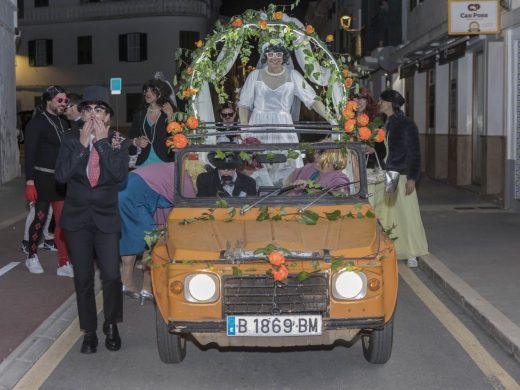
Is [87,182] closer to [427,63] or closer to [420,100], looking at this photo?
[427,63]

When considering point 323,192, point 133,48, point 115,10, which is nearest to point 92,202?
point 323,192

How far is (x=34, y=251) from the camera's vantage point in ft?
31.2

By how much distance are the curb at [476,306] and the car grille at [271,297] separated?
1750 millimetres

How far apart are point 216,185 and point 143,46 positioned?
44624 mm

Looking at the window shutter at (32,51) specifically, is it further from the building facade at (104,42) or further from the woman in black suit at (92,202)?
the woman in black suit at (92,202)

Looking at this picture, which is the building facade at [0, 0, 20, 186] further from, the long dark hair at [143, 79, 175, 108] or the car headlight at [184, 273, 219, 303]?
the car headlight at [184, 273, 219, 303]

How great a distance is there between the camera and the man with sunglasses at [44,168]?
30.2 feet

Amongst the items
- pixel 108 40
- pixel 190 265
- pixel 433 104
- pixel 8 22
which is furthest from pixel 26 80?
pixel 190 265

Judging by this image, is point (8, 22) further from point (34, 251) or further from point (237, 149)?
point (237, 149)

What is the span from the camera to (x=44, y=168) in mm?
9266

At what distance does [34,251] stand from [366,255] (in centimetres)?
511

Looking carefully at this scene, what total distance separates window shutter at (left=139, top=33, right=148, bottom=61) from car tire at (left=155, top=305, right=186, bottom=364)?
148 feet

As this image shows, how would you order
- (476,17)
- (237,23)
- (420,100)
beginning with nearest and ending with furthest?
(237,23), (476,17), (420,100)

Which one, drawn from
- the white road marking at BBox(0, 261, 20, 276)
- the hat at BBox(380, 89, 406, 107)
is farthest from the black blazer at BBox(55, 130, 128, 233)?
the hat at BBox(380, 89, 406, 107)
